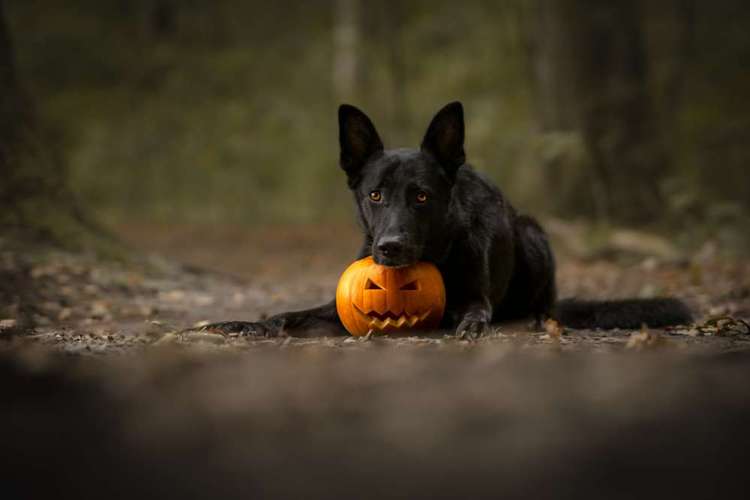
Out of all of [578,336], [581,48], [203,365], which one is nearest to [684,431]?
[203,365]

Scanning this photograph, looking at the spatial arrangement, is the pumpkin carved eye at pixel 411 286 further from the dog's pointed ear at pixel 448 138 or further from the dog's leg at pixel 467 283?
the dog's pointed ear at pixel 448 138

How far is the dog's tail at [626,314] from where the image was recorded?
5754 mm

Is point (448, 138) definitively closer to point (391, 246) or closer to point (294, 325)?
point (391, 246)

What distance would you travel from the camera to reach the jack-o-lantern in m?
4.89

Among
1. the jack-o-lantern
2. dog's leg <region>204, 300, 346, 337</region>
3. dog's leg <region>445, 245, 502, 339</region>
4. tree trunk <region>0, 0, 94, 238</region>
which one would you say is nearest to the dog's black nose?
the jack-o-lantern

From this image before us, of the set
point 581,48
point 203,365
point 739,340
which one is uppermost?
point 581,48

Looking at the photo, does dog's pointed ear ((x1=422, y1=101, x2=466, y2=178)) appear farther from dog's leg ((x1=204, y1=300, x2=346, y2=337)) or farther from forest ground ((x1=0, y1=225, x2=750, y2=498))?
forest ground ((x1=0, y1=225, x2=750, y2=498))

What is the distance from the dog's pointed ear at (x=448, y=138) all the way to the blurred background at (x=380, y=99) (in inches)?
239

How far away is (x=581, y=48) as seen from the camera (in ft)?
39.4

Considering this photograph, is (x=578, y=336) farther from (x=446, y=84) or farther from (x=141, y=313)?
(x=446, y=84)

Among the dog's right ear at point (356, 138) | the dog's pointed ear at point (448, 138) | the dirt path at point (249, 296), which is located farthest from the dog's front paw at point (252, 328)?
the dog's pointed ear at point (448, 138)

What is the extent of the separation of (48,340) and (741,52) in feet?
53.6

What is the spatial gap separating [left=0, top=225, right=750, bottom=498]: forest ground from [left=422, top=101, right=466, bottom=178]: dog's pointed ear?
4.62 feet

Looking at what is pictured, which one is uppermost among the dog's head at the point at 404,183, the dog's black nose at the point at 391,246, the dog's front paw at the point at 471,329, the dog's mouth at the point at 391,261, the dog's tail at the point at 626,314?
the dog's head at the point at 404,183
